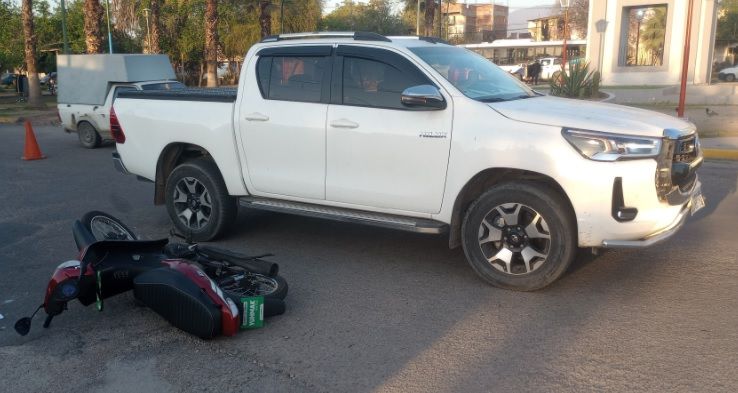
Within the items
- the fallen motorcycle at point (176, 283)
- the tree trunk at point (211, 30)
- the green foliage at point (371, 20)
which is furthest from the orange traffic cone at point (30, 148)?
the green foliage at point (371, 20)

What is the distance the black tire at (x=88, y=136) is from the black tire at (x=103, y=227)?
1048 cm

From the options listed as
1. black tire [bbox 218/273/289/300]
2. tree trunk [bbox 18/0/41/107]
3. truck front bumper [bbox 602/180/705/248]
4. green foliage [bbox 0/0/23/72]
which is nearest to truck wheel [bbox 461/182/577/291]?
truck front bumper [bbox 602/180/705/248]

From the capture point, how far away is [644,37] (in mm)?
Answer: 34281

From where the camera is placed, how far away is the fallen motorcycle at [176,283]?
4266 millimetres

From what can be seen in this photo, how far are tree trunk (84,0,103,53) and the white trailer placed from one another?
5.54 m

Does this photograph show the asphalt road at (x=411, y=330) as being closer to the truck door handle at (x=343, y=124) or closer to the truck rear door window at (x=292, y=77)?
the truck door handle at (x=343, y=124)

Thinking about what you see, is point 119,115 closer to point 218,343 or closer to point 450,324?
point 218,343

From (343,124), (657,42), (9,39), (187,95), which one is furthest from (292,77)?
(9,39)

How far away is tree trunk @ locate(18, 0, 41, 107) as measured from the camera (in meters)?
27.1

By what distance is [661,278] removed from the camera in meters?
5.35

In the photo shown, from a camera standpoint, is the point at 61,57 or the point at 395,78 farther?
the point at 61,57

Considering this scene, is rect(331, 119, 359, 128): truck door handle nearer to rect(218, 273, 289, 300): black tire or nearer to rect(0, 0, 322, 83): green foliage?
rect(218, 273, 289, 300): black tire

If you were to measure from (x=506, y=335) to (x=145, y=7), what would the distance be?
53348 millimetres

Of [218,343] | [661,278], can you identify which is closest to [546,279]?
[661,278]
